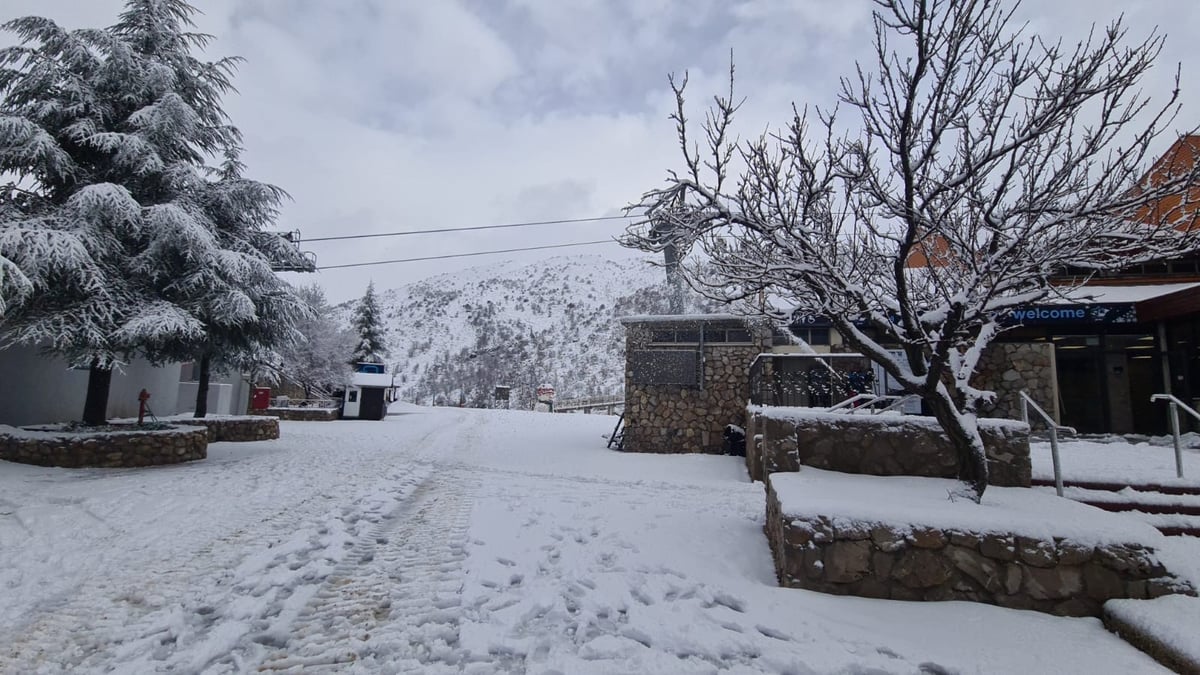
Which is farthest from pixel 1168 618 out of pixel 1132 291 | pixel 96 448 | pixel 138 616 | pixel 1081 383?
pixel 1132 291

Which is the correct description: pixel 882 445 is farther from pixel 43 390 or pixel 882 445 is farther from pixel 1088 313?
pixel 43 390

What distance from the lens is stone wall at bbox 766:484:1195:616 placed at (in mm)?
3104

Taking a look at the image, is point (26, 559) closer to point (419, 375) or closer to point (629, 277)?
point (419, 375)

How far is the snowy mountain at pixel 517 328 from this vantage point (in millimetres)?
51688

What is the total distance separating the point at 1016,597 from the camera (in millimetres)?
3211

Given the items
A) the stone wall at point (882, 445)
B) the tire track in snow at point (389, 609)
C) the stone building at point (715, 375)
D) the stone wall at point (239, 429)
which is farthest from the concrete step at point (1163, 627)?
the stone wall at point (239, 429)

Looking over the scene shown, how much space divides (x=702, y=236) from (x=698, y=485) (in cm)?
413

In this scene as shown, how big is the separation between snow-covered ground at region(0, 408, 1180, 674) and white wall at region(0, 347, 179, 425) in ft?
17.7

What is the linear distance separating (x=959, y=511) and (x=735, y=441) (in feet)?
22.9

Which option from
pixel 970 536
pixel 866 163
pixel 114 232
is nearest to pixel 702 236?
pixel 866 163

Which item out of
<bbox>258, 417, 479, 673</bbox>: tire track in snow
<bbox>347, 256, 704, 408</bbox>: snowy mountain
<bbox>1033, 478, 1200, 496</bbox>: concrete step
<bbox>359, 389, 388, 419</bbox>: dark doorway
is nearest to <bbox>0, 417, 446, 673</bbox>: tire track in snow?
<bbox>258, 417, 479, 673</bbox>: tire track in snow

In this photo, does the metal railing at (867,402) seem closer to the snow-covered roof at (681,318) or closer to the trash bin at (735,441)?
the trash bin at (735,441)

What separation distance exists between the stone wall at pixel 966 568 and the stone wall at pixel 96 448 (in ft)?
31.2

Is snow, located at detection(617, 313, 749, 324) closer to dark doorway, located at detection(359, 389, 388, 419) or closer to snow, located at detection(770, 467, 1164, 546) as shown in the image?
snow, located at detection(770, 467, 1164, 546)
